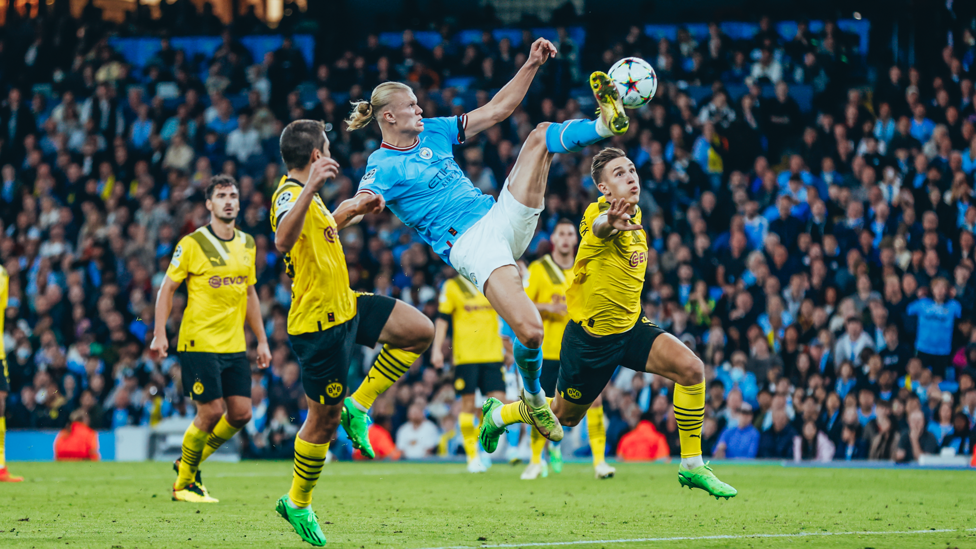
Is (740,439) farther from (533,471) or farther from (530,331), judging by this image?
(530,331)

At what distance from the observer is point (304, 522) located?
6.21m

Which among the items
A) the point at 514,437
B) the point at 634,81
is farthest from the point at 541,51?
the point at 514,437

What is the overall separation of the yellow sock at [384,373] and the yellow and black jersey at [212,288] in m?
2.36

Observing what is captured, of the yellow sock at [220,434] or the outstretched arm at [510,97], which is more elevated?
the outstretched arm at [510,97]

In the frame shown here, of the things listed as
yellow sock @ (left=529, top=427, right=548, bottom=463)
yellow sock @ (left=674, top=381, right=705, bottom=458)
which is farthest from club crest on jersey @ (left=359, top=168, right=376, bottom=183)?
yellow sock @ (left=529, top=427, right=548, bottom=463)

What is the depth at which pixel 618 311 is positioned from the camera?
7.98m

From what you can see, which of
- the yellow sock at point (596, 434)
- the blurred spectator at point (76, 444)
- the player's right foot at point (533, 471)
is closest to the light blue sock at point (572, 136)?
the yellow sock at point (596, 434)

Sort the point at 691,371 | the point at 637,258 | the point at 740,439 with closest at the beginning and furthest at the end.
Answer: the point at 691,371 < the point at 637,258 < the point at 740,439

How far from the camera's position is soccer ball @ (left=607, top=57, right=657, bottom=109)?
24.0 ft

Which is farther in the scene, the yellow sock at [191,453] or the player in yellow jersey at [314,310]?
the yellow sock at [191,453]

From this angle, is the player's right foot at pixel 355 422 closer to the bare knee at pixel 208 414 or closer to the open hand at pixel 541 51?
the bare knee at pixel 208 414

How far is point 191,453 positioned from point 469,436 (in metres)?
4.32

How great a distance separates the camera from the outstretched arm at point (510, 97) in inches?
290

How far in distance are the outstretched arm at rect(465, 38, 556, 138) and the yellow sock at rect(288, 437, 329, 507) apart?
8.19 ft
